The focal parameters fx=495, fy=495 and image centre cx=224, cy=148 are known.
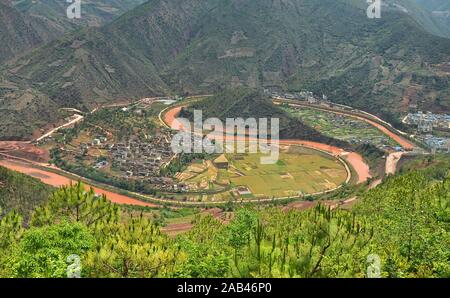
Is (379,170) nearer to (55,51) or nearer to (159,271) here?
(159,271)

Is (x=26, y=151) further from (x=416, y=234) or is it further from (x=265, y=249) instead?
(x=416, y=234)

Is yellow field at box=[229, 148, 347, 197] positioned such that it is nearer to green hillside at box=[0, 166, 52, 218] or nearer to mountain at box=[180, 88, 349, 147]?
mountain at box=[180, 88, 349, 147]

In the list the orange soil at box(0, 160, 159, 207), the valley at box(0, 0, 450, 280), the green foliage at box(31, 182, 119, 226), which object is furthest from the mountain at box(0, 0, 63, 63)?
the green foliage at box(31, 182, 119, 226)

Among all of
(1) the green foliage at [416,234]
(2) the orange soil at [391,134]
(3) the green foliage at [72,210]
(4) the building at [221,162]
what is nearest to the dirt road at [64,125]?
(4) the building at [221,162]

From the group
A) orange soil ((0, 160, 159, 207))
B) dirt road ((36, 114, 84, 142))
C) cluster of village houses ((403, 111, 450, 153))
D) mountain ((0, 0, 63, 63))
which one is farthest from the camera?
mountain ((0, 0, 63, 63))

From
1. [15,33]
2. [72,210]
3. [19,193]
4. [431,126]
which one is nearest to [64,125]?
[19,193]

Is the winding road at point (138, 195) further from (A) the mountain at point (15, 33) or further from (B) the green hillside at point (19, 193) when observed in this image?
(A) the mountain at point (15, 33)
